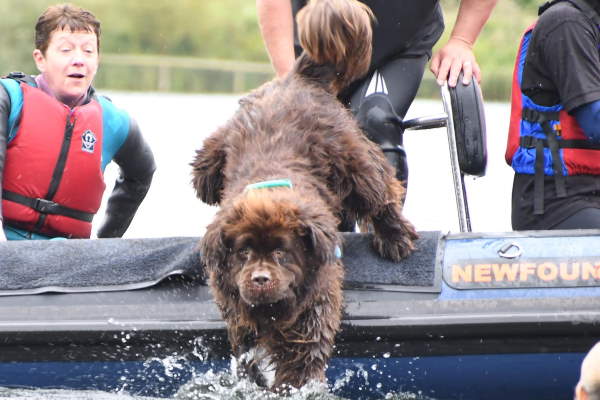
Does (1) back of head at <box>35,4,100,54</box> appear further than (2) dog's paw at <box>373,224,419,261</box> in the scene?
Yes

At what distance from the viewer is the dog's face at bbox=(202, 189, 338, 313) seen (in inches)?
144

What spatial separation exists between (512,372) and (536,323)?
0.26 meters

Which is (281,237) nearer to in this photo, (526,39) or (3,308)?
(3,308)

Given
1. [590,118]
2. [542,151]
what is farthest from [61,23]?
[590,118]

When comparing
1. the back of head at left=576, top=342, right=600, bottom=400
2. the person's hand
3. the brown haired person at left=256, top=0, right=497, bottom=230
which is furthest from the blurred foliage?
the back of head at left=576, top=342, right=600, bottom=400

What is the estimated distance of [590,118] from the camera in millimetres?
4547

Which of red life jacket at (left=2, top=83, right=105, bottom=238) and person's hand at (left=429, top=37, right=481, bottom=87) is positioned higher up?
person's hand at (left=429, top=37, right=481, bottom=87)

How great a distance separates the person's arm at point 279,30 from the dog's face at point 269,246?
4.43 feet

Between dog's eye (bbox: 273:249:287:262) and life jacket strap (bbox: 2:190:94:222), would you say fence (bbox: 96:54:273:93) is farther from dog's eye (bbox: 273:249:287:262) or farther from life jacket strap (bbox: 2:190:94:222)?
dog's eye (bbox: 273:249:287:262)

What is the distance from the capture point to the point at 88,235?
5559mm

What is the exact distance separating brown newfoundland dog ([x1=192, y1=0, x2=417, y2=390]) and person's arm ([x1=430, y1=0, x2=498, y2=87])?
738 millimetres

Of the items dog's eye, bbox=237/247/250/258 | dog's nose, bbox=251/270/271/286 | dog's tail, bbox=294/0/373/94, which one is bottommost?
dog's nose, bbox=251/270/271/286

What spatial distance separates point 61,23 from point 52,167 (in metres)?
0.76

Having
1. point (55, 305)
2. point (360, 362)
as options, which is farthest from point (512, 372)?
point (55, 305)
